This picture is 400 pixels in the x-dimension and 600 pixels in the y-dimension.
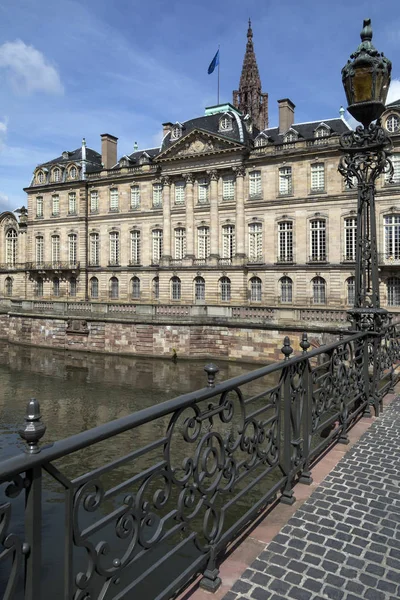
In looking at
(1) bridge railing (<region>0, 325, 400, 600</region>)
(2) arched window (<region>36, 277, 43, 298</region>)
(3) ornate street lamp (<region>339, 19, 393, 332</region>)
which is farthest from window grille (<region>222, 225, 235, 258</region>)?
(3) ornate street lamp (<region>339, 19, 393, 332</region>)

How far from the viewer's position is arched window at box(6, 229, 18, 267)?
47.7 m

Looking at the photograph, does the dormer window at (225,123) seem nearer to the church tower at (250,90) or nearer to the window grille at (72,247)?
the window grille at (72,247)

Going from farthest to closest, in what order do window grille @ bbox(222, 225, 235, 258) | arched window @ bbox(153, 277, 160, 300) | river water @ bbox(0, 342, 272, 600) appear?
arched window @ bbox(153, 277, 160, 300) → window grille @ bbox(222, 225, 235, 258) → river water @ bbox(0, 342, 272, 600)

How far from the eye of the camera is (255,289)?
32.9 m

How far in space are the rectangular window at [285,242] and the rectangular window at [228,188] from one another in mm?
4489

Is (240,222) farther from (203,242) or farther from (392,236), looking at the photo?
(392,236)

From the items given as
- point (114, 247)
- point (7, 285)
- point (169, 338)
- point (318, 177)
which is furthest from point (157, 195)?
point (7, 285)

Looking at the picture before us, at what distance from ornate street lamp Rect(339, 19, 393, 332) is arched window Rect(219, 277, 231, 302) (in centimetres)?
2618

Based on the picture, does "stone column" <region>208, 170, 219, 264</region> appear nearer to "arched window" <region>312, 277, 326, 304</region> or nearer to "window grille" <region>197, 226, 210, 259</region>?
"window grille" <region>197, 226, 210, 259</region>

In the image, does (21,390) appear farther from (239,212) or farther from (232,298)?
(239,212)

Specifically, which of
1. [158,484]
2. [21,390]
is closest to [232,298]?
[21,390]

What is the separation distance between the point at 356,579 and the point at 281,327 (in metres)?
20.1

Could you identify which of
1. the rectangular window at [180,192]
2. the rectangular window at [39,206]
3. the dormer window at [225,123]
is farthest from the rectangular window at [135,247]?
the rectangular window at [39,206]

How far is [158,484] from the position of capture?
938 cm
